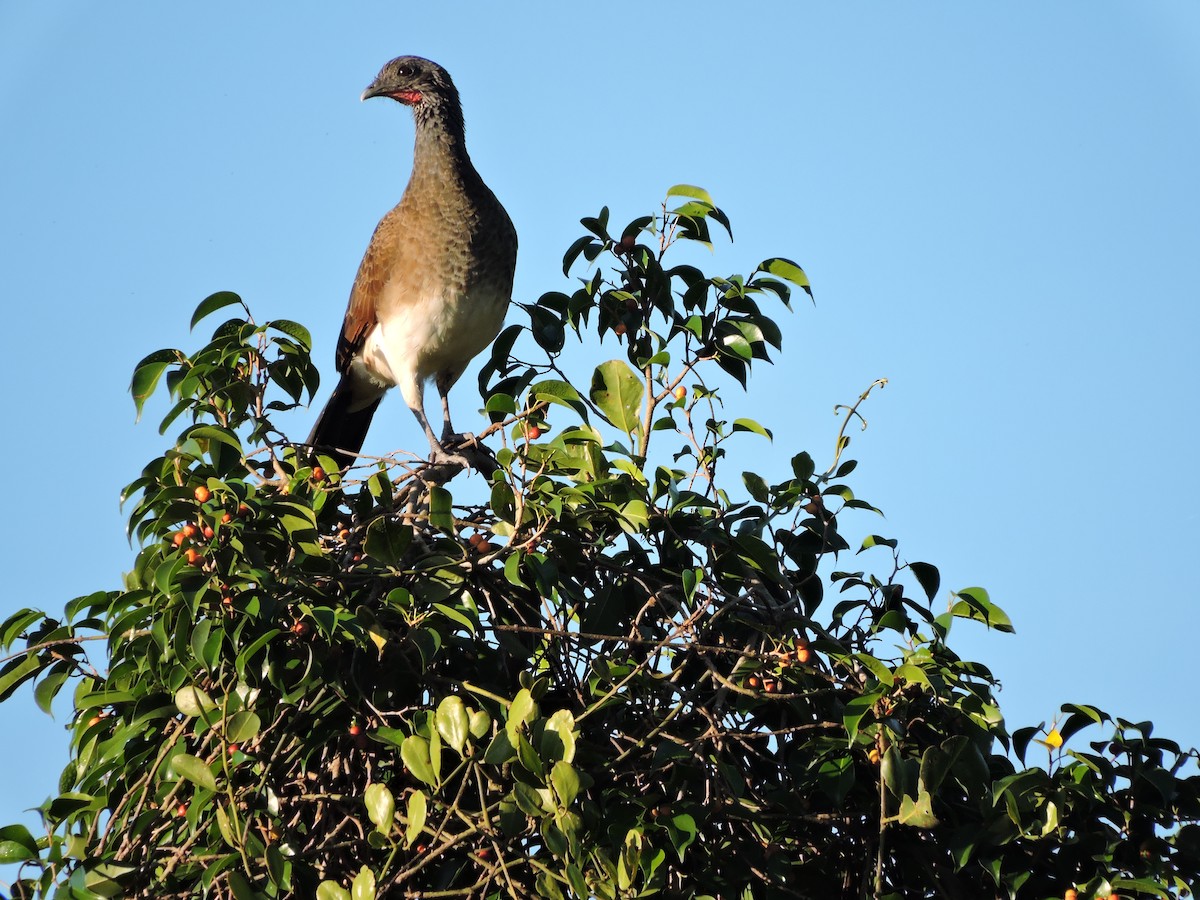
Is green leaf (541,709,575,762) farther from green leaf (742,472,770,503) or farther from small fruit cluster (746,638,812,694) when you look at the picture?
green leaf (742,472,770,503)

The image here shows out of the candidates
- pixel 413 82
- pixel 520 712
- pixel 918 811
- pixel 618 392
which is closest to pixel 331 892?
pixel 520 712

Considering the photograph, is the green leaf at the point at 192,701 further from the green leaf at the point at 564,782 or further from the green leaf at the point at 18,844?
the green leaf at the point at 564,782

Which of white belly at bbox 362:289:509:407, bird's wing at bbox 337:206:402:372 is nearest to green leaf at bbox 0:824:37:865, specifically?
white belly at bbox 362:289:509:407

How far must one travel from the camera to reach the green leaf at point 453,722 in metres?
2.32

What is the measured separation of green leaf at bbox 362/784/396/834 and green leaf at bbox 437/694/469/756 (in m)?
0.15

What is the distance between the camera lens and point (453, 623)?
268 centimetres

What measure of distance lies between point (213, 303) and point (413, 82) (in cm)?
261

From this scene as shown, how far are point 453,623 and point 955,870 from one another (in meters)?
1.09

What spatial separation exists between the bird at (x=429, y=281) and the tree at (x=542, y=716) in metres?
2.07

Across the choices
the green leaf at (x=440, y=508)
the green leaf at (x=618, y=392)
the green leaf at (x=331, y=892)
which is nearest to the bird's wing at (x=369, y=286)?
the green leaf at (x=618, y=392)

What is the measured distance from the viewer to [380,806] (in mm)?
2350

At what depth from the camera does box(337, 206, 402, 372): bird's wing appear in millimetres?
5109

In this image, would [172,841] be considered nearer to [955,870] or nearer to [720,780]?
[720,780]

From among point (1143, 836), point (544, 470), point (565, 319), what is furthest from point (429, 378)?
point (1143, 836)
